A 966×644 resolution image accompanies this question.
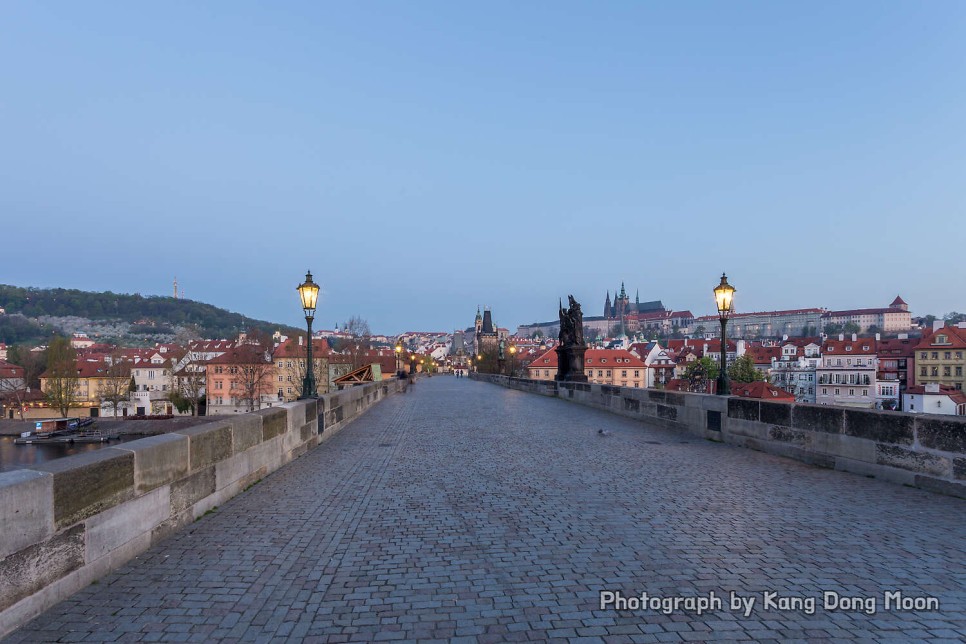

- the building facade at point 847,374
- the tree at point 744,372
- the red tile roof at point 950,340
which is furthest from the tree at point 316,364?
the red tile roof at point 950,340

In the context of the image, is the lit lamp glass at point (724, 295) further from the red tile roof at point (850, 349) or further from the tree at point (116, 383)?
the red tile roof at point (850, 349)

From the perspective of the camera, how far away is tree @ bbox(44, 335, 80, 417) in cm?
6041

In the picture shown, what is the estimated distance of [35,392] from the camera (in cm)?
6669

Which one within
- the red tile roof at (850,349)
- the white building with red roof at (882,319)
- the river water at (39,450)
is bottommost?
the river water at (39,450)

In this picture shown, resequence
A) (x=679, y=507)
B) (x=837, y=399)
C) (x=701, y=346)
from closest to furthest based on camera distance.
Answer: (x=679, y=507) → (x=837, y=399) → (x=701, y=346)

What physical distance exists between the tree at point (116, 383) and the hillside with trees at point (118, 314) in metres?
90.6

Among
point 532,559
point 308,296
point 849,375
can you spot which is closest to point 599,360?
point 849,375

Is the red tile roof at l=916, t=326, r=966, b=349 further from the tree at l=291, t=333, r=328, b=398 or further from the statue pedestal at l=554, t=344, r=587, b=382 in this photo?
the tree at l=291, t=333, r=328, b=398

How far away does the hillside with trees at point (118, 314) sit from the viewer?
552ft

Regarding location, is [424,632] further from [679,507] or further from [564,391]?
[564,391]

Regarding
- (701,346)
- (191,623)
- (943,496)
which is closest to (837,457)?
(943,496)

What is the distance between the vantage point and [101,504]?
4203mm

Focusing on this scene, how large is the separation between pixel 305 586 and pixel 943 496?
22.7 feet

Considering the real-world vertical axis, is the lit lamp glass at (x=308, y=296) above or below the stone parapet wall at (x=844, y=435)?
above
